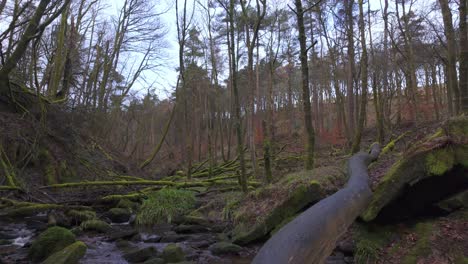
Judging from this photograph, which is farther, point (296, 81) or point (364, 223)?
point (296, 81)

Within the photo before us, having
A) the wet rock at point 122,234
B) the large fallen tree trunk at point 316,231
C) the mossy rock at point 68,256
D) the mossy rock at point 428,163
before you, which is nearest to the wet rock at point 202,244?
the wet rock at point 122,234

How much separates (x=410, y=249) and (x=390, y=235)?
2.21ft

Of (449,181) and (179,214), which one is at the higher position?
(449,181)

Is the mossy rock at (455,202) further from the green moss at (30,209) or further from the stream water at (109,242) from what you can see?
the green moss at (30,209)

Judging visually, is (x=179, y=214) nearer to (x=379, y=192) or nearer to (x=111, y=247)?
(x=111, y=247)

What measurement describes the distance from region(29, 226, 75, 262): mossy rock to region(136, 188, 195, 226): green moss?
10.7 ft

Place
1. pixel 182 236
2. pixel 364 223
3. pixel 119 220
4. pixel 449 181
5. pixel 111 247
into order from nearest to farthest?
1. pixel 449 181
2. pixel 364 223
3. pixel 111 247
4. pixel 182 236
5. pixel 119 220

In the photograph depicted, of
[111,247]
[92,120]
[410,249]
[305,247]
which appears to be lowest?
[111,247]

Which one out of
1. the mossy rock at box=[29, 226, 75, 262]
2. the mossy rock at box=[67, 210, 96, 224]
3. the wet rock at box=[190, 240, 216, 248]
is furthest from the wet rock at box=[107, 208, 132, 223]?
the wet rock at box=[190, 240, 216, 248]

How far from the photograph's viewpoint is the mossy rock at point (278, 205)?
22.0 ft

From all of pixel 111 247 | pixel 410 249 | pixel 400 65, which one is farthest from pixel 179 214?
pixel 400 65

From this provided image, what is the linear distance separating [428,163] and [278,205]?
10.0ft

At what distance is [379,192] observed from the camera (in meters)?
5.05

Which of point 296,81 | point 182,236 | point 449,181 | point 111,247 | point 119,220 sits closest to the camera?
point 449,181
